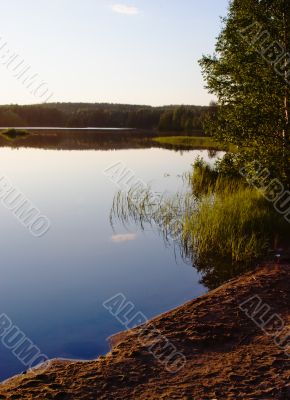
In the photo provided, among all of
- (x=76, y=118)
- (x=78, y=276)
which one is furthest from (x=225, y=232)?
(x=76, y=118)

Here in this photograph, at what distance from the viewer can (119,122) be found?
143 m

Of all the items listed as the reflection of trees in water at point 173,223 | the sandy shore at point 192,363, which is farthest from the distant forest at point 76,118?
the sandy shore at point 192,363

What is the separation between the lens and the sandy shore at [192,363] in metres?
5.47

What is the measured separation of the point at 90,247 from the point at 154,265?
2.48 metres

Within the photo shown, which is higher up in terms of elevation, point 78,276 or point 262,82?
point 262,82

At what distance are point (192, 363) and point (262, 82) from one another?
11807 millimetres

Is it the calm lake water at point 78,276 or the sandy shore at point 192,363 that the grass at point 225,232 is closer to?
the calm lake water at point 78,276

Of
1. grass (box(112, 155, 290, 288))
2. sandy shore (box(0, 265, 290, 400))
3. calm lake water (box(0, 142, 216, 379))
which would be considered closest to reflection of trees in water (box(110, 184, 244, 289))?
grass (box(112, 155, 290, 288))

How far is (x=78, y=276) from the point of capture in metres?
11.3

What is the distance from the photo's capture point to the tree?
15.5 m

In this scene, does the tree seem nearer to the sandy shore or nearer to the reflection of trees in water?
the reflection of trees in water

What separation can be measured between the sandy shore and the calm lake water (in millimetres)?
880

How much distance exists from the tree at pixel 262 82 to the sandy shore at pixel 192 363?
861cm

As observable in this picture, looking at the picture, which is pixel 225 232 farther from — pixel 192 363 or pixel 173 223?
pixel 192 363
